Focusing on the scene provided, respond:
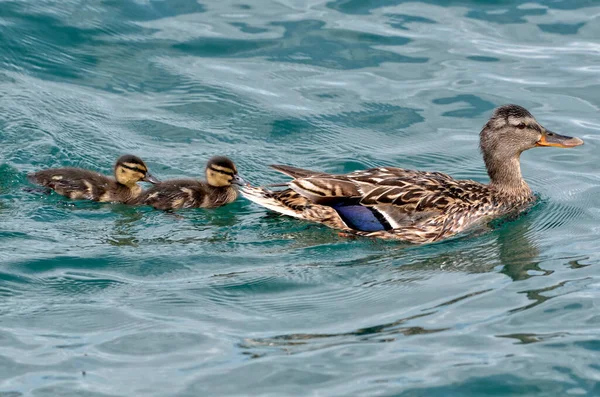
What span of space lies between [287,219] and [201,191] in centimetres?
88

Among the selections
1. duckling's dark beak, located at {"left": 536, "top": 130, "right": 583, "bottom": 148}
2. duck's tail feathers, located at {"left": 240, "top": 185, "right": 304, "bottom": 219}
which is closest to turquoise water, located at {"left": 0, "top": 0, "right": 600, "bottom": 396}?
duck's tail feathers, located at {"left": 240, "top": 185, "right": 304, "bottom": 219}

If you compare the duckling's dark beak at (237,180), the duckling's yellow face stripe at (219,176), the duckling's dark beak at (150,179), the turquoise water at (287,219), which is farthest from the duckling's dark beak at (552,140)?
the duckling's dark beak at (150,179)

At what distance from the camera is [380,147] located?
37.0ft

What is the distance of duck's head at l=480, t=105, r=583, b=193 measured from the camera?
9570mm

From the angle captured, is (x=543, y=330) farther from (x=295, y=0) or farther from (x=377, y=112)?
(x=295, y=0)

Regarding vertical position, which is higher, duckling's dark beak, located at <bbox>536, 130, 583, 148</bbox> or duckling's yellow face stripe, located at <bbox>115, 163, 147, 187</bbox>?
duckling's dark beak, located at <bbox>536, 130, 583, 148</bbox>

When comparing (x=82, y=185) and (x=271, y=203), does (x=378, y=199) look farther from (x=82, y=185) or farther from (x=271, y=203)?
(x=82, y=185)

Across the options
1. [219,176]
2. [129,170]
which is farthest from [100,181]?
[219,176]

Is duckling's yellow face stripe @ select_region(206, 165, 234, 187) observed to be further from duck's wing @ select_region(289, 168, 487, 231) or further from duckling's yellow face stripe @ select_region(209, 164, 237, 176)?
duck's wing @ select_region(289, 168, 487, 231)

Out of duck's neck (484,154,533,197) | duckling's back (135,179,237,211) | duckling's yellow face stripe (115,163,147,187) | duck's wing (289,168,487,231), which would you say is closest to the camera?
duck's wing (289,168,487,231)

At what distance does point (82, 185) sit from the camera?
376 inches

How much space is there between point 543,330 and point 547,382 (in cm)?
79

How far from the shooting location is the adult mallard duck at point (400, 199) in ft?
29.4

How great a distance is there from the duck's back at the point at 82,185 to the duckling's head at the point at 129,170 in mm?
74
